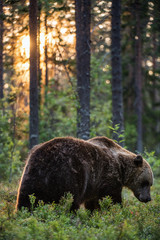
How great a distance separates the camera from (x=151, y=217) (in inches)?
257

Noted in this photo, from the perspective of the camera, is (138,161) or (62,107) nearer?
(138,161)

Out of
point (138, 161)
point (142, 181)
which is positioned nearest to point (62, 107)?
point (142, 181)

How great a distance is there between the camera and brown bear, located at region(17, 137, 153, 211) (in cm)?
620

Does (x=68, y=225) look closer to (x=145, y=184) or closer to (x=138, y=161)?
(x=138, y=161)

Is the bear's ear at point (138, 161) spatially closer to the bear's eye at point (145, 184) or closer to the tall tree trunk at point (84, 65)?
the bear's eye at point (145, 184)

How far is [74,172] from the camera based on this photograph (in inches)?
251

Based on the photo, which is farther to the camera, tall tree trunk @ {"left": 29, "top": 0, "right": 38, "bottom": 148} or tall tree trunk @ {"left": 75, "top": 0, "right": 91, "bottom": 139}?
tall tree trunk @ {"left": 75, "top": 0, "right": 91, "bottom": 139}

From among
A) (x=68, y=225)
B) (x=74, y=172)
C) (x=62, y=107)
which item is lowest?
(x=68, y=225)

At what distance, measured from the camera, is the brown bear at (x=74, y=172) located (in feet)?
20.4

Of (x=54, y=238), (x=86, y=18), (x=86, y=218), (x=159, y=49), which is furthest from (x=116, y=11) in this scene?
(x=159, y=49)

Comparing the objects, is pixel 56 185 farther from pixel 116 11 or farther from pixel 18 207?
pixel 116 11

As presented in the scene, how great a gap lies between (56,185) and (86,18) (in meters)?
9.08

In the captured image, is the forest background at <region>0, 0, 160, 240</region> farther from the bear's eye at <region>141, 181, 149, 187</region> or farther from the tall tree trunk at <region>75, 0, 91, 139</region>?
the bear's eye at <region>141, 181, 149, 187</region>

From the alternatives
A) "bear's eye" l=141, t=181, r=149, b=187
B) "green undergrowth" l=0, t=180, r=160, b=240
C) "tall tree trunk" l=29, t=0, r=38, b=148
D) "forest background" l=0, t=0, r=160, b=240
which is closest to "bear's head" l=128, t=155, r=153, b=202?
"bear's eye" l=141, t=181, r=149, b=187
